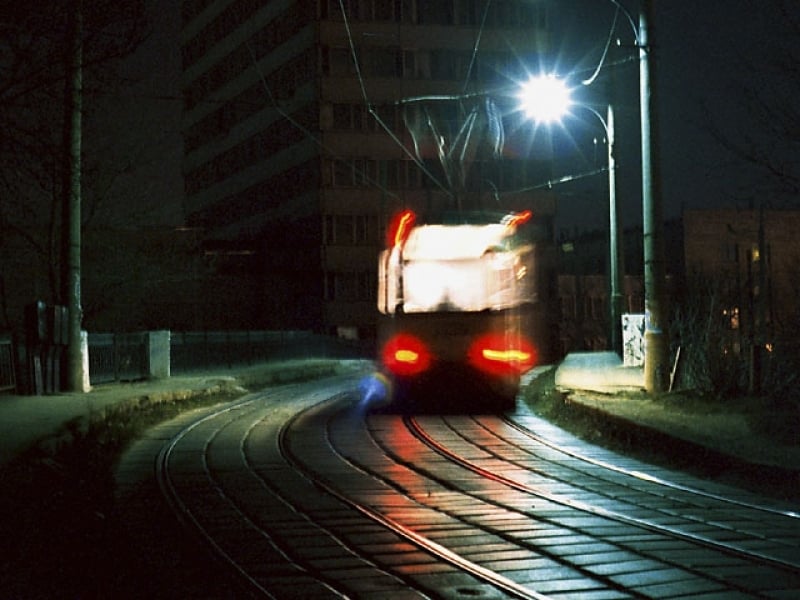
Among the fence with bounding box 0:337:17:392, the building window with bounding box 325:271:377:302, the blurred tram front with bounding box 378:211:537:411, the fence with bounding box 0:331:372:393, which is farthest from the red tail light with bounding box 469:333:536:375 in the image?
the building window with bounding box 325:271:377:302

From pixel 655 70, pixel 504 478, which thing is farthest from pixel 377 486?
pixel 655 70

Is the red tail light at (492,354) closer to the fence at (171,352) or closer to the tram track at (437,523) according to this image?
the tram track at (437,523)

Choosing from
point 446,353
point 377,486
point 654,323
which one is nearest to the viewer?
point 377,486

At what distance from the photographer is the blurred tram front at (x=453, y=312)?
19859mm

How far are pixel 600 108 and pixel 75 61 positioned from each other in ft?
62.5

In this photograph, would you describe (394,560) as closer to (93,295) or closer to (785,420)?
(785,420)

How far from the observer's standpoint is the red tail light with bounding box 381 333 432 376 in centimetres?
1997

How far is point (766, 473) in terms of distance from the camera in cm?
1149

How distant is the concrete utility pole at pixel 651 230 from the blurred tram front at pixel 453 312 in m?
2.68

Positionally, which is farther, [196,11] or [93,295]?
[196,11]

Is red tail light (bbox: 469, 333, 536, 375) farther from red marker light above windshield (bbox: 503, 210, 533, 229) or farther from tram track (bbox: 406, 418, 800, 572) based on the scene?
tram track (bbox: 406, 418, 800, 572)

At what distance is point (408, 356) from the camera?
20141 millimetres

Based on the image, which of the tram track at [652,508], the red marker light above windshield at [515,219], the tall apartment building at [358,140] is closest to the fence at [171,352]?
the red marker light above windshield at [515,219]

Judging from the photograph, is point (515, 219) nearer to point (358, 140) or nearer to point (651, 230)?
point (651, 230)
